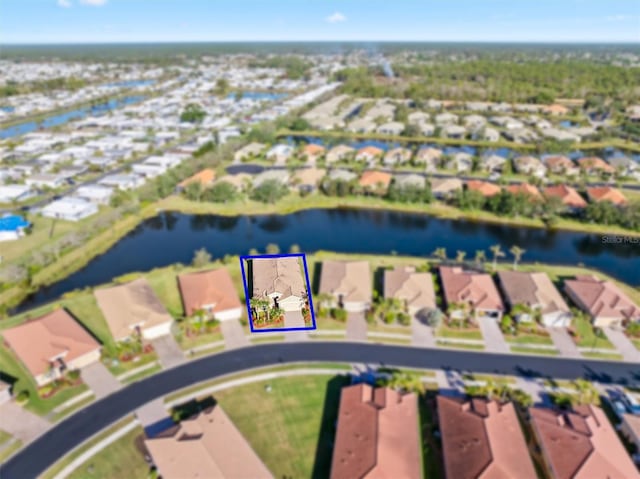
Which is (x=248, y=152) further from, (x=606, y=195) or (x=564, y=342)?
(x=564, y=342)

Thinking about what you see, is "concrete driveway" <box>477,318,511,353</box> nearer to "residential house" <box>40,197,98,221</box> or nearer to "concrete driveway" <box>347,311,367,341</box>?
"concrete driveway" <box>347,311,367,341</box>

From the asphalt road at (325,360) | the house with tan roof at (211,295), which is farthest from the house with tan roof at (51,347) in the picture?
the house with tan roof at (211,295)

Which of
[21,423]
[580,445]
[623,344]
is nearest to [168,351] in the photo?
[21,423]

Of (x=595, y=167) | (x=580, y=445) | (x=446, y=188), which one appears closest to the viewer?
(x=580, y=445)

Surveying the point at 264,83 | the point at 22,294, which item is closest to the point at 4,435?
the point at 22,294

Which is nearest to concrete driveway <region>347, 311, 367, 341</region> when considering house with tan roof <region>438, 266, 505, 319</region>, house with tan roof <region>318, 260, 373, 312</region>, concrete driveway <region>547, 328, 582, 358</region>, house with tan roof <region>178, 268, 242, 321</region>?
house with tan roof <region>318, 260, 373, 312</region>

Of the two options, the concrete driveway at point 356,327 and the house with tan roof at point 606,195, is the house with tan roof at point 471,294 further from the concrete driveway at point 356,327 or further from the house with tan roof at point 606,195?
the house with tan roof at point 606,195
